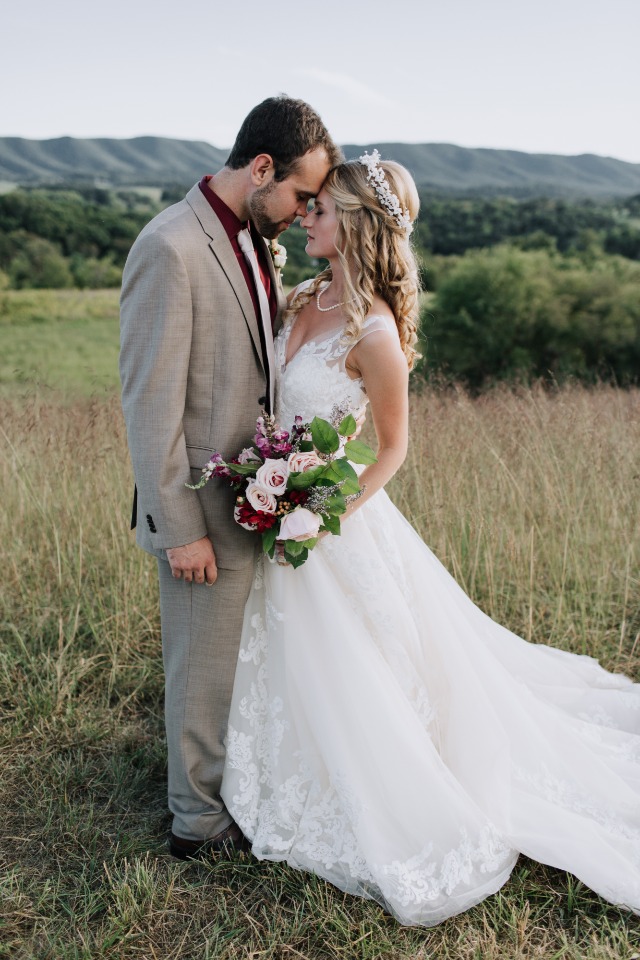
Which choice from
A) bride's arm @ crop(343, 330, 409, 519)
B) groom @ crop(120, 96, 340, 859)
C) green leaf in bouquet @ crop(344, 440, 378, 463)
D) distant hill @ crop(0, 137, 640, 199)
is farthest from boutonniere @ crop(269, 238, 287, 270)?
distant hill @ crop(0, 137, 640, 199)

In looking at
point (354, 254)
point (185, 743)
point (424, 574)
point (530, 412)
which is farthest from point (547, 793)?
point (530, 412)

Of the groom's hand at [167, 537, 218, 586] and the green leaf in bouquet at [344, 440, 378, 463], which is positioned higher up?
the green leaf in bouquet at [344, 440, 378, 463]

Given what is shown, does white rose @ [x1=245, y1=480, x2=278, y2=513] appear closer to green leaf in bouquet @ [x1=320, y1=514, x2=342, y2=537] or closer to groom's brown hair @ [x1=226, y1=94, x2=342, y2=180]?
green leaf in bouquet @ [x1=320, y1=514, x2=342, y2=537]

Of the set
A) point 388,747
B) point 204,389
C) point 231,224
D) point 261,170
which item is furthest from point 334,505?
point 261,170

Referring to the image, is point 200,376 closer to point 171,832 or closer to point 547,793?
point 171,832

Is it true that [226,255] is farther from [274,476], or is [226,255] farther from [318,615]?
[318,615]

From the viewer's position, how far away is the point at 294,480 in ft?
7.34

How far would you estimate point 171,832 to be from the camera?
2.76m

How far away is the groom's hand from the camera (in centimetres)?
243

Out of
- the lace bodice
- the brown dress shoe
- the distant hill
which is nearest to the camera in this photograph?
the lace bodice

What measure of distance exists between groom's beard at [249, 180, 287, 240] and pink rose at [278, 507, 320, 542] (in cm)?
100

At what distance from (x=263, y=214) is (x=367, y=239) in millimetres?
357

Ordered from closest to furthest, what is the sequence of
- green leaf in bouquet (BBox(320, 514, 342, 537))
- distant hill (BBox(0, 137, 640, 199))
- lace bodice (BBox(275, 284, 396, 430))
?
1. green leaf in bouquet (BBox(320, 514, 342, 537))
2. lace bodice (BBox(275, 284, 396, 430))
3. distant hill (BBox(0, 137, 640, 199))

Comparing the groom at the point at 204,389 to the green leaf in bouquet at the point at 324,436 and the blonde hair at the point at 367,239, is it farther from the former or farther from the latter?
the green leaf in bouquet at the point at 324,436
